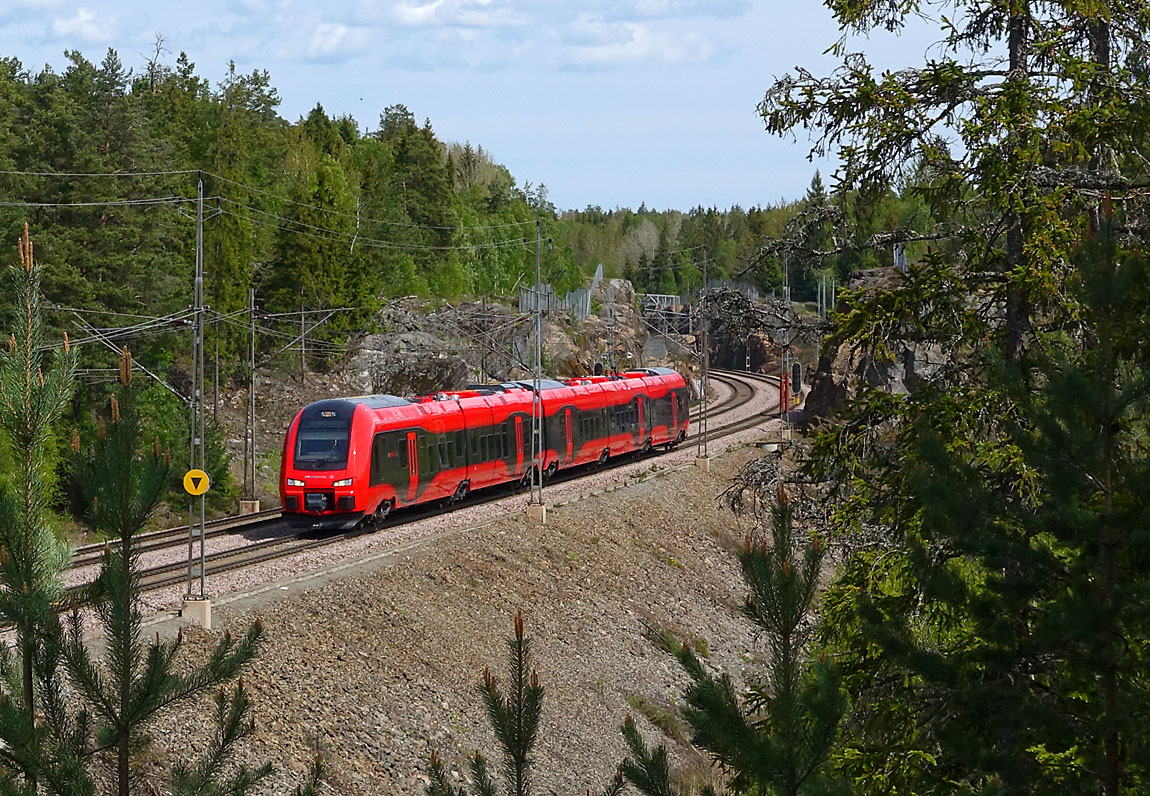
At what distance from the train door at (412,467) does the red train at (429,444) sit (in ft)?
0.08

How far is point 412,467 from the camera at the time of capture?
2986 centimetres

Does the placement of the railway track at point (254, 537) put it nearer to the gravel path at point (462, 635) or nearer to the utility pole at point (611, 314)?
the gravel path at point (462, 635)

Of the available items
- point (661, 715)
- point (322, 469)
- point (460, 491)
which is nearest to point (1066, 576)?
point (661, 715)

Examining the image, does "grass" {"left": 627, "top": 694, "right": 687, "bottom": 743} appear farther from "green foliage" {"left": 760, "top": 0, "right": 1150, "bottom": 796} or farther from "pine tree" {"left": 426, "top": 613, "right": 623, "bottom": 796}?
"pine tree" {"left": 426, "top": 613, "right": 623, "bottom": 796}

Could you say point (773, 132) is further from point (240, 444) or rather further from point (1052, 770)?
point (240, 444)

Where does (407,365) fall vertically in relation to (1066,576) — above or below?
below

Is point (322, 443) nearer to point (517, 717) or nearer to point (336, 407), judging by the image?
point (336, 407)

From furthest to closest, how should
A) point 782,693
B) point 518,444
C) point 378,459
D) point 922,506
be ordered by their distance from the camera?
point 518,444
point 378,459
point 922,506
point 782,693

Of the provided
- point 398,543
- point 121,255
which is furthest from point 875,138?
point 121,255

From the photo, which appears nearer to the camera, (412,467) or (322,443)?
(322,443)

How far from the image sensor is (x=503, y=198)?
113500 millimetres

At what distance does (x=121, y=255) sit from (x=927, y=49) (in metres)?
41.3

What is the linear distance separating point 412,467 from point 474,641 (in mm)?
6956

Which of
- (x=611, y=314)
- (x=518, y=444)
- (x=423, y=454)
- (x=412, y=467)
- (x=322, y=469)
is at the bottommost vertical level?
(x=518, y=444)
